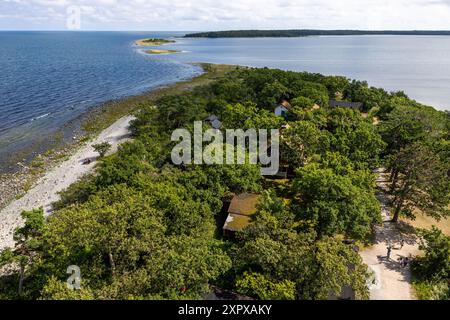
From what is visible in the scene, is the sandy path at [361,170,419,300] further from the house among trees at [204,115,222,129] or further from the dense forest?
the house among trees at [204,115,222,129]

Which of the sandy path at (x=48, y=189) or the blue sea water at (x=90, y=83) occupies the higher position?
the blue sea water at (x=90, y=83)

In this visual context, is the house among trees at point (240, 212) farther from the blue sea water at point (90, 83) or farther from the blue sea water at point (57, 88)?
the blue sea water at point (57, 88)

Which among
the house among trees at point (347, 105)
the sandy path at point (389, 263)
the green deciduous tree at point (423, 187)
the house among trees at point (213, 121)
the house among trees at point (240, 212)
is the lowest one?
the sandy path at point (389, 263)

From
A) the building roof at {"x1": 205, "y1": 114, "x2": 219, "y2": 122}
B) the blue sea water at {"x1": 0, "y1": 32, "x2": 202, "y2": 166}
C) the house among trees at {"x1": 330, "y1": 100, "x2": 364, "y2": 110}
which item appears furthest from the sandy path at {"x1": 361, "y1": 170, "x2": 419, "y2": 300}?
the blue sea water at {"x1": 0, "y1": 32, "x2": 202, "y2": 166}

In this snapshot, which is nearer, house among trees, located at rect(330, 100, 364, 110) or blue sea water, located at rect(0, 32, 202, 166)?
blue sea water, located at rect(0, 32, 202, 166)

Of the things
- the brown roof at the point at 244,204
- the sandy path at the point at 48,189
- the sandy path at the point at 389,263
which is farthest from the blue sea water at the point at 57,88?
the sandy path at the point at 389,263
